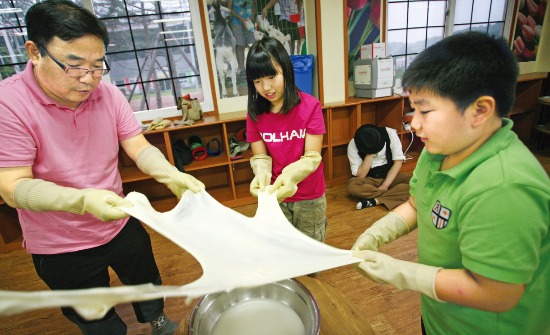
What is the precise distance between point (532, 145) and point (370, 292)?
12.0 feet

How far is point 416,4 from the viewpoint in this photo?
363cm

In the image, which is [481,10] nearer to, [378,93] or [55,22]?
[378,93]

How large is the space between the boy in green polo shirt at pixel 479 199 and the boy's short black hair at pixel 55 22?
3.05 feet

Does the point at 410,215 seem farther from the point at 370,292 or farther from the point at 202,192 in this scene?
the point at 370,292

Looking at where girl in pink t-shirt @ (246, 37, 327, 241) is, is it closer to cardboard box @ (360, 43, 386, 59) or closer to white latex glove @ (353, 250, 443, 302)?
white latex glove @ (353, 250, 443, 302)

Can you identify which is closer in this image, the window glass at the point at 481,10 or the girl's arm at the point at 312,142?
the girl's arm at the point at 312,142

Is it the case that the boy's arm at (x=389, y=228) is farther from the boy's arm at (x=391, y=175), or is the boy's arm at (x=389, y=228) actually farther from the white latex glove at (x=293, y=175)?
the boy's arm at (x=391, y=175)

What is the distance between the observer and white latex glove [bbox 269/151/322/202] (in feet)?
3.88

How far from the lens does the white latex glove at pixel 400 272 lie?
67 cm

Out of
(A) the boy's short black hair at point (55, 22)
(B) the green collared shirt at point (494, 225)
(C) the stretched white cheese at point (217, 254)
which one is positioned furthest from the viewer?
(A) the boy's short black hair at point (55, 22)

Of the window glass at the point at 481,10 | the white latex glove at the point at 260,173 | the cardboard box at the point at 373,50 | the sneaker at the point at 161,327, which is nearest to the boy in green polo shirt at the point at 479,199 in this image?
the white latex glove at the point at 260,173

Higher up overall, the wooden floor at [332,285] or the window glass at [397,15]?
the window glass at [397,15]

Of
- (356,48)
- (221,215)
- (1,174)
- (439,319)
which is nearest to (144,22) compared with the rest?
(356,48)

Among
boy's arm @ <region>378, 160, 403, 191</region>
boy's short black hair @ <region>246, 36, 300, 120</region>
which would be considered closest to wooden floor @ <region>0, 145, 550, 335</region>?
boy's arm @ <region>378, 160, 403, 191</region>
